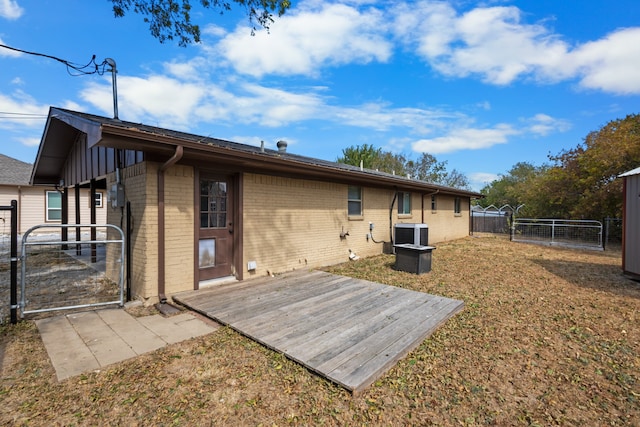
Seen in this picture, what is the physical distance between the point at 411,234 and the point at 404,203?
7.30ft

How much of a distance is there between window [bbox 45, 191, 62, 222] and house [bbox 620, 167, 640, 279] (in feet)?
73.4

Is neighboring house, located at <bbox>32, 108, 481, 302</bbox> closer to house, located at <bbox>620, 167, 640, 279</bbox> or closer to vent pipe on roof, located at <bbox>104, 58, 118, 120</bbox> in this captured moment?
vent pipe on roof, located at <bbox>104, 58, 118, 120</bbox>

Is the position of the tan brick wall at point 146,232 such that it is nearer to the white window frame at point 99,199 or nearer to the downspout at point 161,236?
the downspout at point 161,236

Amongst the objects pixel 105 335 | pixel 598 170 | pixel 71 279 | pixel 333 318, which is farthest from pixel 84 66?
pixel 598 170

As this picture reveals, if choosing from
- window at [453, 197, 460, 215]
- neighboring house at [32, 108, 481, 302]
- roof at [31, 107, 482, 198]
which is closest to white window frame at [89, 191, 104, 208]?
roof at [31, 107, 482, 198]

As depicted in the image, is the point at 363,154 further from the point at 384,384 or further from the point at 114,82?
the point at 384,384

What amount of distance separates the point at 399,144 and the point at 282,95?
25.7 m

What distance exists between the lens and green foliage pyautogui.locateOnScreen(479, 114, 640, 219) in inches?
537

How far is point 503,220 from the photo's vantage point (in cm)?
1967

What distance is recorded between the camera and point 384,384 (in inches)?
99.3

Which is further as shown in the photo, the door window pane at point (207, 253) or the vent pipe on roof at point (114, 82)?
the vent pipe on roof at point (114, 82)

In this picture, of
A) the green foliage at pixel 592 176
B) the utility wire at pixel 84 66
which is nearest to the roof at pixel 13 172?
the utility wire at pixel 84 66

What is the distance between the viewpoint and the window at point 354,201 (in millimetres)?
8591

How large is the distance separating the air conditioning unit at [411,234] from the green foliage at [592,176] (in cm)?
941
